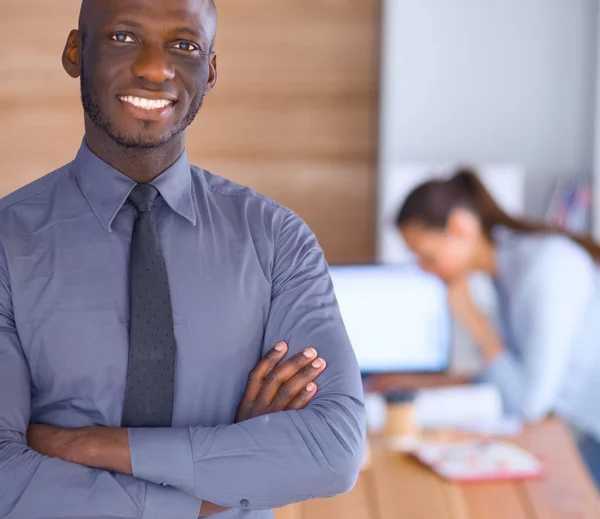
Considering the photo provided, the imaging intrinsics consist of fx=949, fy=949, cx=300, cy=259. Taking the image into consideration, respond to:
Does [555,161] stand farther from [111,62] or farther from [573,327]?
[111,62]

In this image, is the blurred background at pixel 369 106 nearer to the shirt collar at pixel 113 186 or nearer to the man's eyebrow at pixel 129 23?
the shirt collar at pixel 113 186

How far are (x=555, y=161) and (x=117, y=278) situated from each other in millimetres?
2999

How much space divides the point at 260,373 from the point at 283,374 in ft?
0.12

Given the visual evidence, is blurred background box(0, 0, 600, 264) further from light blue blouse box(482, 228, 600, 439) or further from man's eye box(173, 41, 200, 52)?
man's eye box(173, 41, 200, 52)

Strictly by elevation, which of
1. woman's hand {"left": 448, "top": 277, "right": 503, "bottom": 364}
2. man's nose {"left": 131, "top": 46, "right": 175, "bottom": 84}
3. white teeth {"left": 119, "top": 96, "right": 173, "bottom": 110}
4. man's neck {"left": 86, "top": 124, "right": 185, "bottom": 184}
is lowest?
woman's hand {"left": 448, "top": 277, "right": 503, "bottom": 364}

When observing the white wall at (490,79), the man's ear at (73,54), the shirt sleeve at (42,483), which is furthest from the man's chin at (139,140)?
the white wall at (490,79)

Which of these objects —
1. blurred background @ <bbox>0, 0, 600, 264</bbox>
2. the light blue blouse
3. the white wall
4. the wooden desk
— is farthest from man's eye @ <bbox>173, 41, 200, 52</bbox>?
the white wall

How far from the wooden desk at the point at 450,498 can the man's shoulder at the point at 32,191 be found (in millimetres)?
955

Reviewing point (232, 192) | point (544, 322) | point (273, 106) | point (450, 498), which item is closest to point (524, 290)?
point (544, 322)

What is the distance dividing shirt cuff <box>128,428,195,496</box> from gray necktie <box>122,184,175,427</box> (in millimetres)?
57

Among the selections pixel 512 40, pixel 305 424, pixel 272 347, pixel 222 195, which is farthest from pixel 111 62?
pixel 512 40

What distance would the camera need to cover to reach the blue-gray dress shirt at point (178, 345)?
1343 millimetres

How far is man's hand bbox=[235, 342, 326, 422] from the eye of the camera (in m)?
1.43

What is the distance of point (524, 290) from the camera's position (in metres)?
2.85
